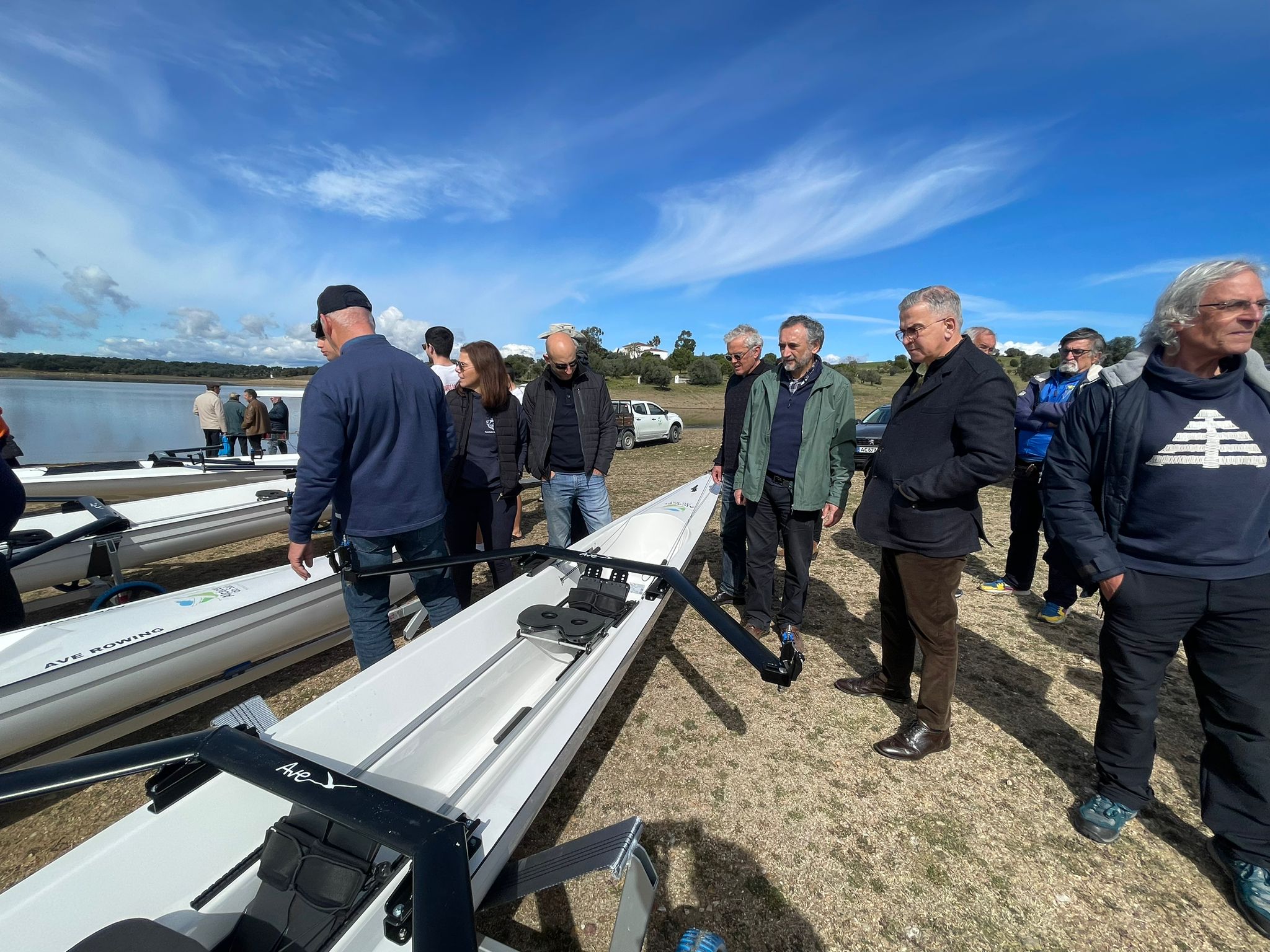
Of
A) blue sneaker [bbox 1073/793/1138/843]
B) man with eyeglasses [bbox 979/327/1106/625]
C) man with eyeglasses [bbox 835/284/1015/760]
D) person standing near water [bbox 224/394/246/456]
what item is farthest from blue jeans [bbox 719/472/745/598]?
person standing near water [bbox 224/394/246/456]

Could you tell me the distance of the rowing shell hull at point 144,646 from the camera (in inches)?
84.5

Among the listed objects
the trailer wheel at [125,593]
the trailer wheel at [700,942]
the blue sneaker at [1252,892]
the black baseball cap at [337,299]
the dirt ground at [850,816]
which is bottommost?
the dirt ground at [850,816]

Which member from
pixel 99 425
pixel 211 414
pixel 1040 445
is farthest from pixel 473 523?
pixel 99 425

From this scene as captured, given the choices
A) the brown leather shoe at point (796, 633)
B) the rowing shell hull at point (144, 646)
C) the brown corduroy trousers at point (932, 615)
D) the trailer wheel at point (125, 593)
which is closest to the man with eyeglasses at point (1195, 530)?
the brown corduroy trousers at point (932, 615)

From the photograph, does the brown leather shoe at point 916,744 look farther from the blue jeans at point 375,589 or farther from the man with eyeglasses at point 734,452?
the blue jeans at point 375,589

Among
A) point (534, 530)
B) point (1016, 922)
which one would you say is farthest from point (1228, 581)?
point (534, 530)

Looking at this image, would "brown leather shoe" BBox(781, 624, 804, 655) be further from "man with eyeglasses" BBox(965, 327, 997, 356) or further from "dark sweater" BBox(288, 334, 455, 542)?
"man with eyeglasses" BBox(965, 327, 997, 356)

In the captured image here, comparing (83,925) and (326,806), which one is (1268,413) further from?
(83,925)

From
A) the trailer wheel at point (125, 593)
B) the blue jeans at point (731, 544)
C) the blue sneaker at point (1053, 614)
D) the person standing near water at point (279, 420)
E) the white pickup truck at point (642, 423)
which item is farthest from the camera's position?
the white pickup truck at point (642, 423)

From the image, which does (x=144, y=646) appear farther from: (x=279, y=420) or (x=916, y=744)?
(x=279, y=420)

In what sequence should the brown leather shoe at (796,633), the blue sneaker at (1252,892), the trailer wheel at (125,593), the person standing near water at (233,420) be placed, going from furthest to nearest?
the person standing near water at (233,420) → the trailer wheel at (125,593) → the brown leather shoe at (796,633) → the blue sneaker at (1252,892)

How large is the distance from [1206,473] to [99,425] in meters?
30.4

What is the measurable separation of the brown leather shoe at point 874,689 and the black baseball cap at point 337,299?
3.25 m

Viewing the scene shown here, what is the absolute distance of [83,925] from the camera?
113cm
